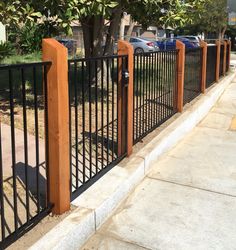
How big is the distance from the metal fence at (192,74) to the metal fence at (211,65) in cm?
110

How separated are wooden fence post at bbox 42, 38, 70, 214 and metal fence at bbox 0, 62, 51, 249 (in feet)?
0.19

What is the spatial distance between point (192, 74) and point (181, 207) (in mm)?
4874

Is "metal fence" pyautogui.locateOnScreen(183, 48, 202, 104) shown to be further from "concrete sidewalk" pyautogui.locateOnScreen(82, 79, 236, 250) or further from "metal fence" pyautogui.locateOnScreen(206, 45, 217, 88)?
"concrete sidewalk" pyautogui.locateOnScreen(82, 79, 236, 250)

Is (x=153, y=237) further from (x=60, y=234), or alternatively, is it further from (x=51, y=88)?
(x=51, y=88)

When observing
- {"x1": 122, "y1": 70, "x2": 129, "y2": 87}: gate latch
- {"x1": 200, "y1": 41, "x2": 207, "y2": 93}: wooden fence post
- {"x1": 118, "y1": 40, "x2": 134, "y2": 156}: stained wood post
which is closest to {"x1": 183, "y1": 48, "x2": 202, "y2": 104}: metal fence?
{"x1": 200, "y1": 41, "x2": 207, "y2": 93}: wooden fence post

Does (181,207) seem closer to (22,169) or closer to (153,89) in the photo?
(22,169)

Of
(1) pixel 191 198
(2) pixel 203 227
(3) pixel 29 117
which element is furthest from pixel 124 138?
(3) pixel 29 117

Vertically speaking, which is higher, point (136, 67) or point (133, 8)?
point (133, 8)

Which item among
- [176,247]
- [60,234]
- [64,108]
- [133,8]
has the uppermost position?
[133,8]

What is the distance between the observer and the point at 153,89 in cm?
634

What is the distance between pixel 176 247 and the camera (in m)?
3.45

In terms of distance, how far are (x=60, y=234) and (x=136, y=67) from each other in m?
2.86

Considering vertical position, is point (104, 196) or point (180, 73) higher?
point (180, 73)

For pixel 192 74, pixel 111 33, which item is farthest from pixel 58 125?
pixel 111 33
